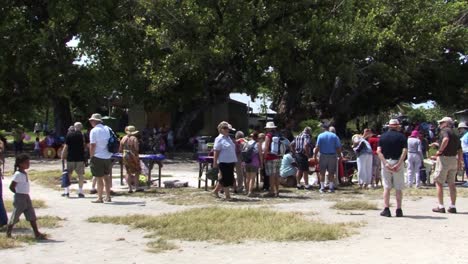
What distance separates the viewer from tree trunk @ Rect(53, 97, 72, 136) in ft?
111

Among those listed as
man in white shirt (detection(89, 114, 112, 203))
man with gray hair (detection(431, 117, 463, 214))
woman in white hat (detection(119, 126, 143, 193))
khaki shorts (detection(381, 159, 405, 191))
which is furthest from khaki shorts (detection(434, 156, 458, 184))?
woman in white hat (detection(119, 126, 143, 193))

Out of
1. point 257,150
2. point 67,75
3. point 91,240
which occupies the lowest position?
point 91,240

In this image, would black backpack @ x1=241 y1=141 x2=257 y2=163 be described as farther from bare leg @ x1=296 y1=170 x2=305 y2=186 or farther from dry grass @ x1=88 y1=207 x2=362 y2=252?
dry grass @ x1=88 y1=207 x2=362 y2=252

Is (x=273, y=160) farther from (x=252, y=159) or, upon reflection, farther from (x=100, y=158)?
(x=100, y=158)

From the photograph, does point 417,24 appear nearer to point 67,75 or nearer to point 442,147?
point 67,75

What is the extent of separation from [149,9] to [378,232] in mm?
20556

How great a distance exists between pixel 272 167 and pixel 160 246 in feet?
21.1

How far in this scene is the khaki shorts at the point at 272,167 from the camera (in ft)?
47.4

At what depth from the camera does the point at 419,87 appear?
46719mm

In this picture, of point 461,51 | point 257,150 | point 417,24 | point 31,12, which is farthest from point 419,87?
point 257,150

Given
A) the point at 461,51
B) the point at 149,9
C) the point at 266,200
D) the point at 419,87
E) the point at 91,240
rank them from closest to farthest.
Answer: the point at 91,240, the point at 266,200, the point at 149,9, the point at 461,51, the point at 419,87

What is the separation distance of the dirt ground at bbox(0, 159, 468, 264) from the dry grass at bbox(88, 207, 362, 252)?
0.27 meters

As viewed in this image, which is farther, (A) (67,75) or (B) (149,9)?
(A) (67,75)

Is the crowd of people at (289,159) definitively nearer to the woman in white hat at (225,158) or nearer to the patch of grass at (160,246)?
the woman in white hat at (225,158)
